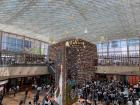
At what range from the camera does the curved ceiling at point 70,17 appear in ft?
77.5

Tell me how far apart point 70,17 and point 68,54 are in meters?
22.4

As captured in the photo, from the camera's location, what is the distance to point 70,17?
2908 centimetres

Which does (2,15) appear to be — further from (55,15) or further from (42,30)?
(42,30)

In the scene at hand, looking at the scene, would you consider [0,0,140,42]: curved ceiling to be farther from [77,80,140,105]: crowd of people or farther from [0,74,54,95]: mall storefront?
[77,80,140,105]: crowd of people

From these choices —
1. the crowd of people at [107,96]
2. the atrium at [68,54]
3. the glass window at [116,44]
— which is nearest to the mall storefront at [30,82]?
the atrium at [68,54]

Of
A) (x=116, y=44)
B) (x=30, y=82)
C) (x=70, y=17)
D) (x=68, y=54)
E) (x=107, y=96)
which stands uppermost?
(x=70, y=17)

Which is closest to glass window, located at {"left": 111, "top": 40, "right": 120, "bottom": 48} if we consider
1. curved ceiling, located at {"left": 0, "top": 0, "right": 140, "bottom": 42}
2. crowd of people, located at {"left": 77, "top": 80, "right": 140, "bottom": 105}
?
curved ceiling, located at {"left": 0, "top": 0, "right": 140, "bottom": 42}

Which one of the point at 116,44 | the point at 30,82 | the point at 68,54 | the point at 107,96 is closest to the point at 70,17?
the point at 30,82

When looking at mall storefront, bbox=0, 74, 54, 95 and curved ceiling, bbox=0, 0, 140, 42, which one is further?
mall storefront, bbox=0, 74, 54, 95

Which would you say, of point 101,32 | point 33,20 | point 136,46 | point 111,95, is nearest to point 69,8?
point 33,20

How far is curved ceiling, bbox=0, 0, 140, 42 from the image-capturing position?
2361 cm

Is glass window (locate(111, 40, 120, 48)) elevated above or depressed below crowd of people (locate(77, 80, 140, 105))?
above

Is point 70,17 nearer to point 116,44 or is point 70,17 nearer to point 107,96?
point 107,96

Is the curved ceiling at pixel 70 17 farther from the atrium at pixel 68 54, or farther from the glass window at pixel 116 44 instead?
the glass window at pixel 116 44
